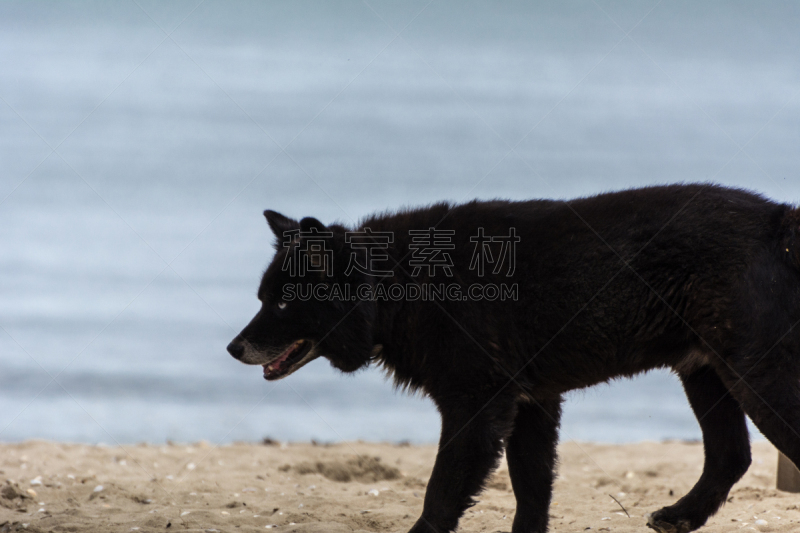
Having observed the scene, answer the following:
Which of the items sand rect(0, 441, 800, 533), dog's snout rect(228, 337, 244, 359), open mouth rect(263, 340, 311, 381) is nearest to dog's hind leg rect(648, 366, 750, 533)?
sand rect(0, 441, 800, 533)

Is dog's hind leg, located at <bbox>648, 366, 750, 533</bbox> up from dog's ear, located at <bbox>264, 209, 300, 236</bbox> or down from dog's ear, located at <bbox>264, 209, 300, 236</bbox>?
down

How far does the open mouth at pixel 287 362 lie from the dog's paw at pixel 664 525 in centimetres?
239

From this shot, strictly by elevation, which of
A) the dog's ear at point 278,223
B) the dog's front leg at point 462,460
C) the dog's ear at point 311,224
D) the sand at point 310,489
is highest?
the dog's ear at point 278,223

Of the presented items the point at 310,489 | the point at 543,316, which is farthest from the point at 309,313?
the point at 310,489

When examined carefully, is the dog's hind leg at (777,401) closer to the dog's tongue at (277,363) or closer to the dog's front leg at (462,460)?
the dog's front leg at (462,460)

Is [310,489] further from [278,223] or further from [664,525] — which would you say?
[664,525]

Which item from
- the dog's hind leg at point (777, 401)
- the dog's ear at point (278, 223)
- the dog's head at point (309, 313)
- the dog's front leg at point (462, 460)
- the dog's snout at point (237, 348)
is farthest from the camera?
the dog's ear at point (278, 223)

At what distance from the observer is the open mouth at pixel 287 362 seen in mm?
4973

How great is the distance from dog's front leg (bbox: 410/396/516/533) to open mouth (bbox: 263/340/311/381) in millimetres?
1133

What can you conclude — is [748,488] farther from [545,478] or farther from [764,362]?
[764,362]

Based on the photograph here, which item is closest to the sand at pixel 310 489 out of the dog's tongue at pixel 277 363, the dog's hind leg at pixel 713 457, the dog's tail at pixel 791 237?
the dog's hind leg at pixel 713 457

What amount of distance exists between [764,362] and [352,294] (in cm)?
234

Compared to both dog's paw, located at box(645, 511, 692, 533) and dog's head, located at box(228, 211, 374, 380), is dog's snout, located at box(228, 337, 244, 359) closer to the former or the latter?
dog's head, located at box(228, 211, 374, 380)

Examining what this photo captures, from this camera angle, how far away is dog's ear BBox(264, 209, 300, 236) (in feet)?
17.5
